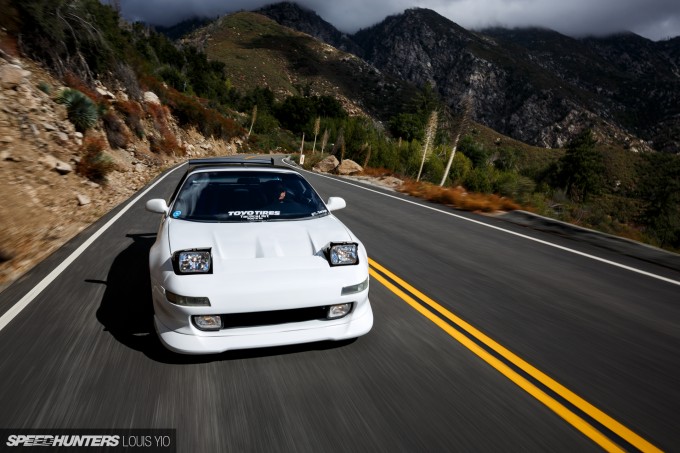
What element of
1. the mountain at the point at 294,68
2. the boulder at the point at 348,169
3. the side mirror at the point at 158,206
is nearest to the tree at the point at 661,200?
the side mirror at the point at 158,206

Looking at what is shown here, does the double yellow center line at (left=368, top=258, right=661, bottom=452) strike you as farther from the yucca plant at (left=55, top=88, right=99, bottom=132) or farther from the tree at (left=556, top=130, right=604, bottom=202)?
the tree at (left=556, top=130, right=604, bottom=202)

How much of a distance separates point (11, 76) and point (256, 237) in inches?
559

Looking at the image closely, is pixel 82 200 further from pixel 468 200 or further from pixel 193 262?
pixel 468 200

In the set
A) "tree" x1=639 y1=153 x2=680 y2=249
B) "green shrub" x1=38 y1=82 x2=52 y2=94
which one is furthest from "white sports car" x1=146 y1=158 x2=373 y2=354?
"tree" x1=639 y1=153 x2=680 y2=249

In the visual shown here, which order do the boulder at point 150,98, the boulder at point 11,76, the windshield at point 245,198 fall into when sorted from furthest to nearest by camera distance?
the boulder at point 150,98
the boulder at point 11,76
the windshield at point 245,198

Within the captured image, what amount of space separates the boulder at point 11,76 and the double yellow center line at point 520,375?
1404 cm

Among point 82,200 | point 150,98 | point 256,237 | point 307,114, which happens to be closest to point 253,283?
point 256,237

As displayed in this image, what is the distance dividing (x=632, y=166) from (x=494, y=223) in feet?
416

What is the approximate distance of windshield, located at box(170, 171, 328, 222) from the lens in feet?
12.6

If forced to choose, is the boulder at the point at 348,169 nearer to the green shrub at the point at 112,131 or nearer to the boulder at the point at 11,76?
the green shrub at the point at 112,131

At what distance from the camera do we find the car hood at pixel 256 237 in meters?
3.08

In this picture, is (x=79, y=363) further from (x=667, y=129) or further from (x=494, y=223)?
(x=667, y=129)

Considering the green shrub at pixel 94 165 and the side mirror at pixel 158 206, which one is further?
the green shrub at pixel 94 165

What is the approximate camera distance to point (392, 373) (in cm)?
291
